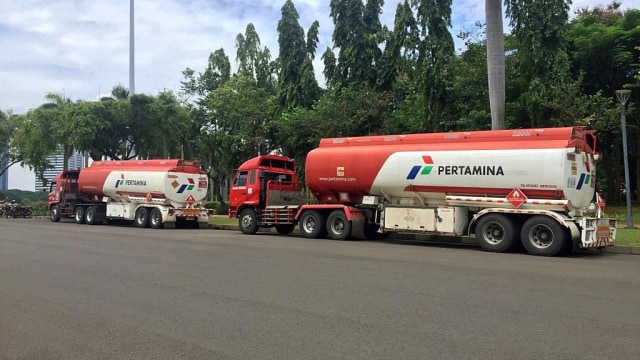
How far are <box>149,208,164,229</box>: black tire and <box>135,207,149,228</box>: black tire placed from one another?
0.28 m

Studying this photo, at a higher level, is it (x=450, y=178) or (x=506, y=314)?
(x=450, y=178)

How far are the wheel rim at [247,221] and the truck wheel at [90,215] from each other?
1241 cm

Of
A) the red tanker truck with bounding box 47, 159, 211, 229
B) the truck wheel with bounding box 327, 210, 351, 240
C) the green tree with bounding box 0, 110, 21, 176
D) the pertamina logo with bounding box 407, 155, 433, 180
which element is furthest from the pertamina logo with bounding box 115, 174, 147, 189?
the green tree with bounding box 0, 110, 21, 176

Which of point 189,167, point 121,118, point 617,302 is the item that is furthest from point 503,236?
point 121,118

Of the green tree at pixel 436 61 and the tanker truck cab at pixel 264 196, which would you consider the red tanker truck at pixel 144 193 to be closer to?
the tanker truck cab at pixel 264 196

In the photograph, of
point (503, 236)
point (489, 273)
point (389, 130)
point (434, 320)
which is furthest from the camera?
point (389, 130)

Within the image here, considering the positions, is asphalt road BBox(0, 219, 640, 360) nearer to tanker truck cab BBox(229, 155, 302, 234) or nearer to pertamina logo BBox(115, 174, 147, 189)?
tanker truck cab BBox(229, 155, 302, 234)

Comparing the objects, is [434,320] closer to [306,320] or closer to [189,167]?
[306,320]

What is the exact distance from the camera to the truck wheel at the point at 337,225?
18484 millimetres

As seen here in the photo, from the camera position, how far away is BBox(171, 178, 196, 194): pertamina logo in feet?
86.7

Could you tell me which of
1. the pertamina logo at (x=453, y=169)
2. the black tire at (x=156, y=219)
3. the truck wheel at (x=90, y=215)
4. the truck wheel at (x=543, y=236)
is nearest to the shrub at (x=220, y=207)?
the truck wheel at (x=90, y=215)

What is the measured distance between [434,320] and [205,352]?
107 inches

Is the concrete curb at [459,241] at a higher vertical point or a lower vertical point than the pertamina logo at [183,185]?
lower

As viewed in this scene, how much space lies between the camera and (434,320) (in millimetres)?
6457
